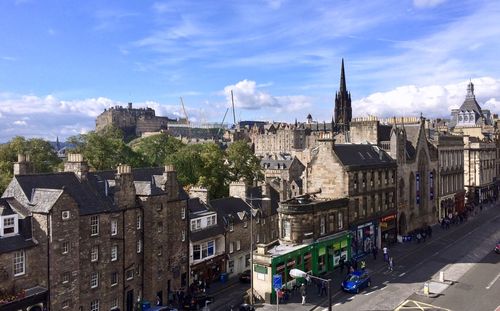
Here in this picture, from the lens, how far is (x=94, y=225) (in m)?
34.4

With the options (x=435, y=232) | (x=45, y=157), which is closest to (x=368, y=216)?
(x=435, y=232)

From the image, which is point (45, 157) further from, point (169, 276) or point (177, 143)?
point (169, 276)

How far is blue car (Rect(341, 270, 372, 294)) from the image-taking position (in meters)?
40.0

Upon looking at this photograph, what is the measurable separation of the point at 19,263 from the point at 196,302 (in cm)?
1383

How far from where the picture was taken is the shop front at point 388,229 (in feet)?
191

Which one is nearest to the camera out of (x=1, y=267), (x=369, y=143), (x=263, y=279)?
(x=1, y=267)

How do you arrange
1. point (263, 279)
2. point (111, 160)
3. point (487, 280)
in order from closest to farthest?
Answer: point (263, 279) → point (487, 280) → point (111, 160)

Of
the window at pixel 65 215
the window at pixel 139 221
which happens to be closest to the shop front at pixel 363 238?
the window at pixel 139 221

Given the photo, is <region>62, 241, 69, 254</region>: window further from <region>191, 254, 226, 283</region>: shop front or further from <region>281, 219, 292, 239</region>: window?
<region>281, 219, 292, 239</region>: window

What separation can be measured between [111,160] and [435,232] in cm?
4860

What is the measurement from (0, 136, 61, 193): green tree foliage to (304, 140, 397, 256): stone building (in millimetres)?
38908

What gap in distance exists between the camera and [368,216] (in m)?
55.7

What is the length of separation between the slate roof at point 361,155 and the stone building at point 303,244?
501 centimetres

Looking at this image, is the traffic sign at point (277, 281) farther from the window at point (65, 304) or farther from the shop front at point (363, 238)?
the shop front at point (363, 238)
